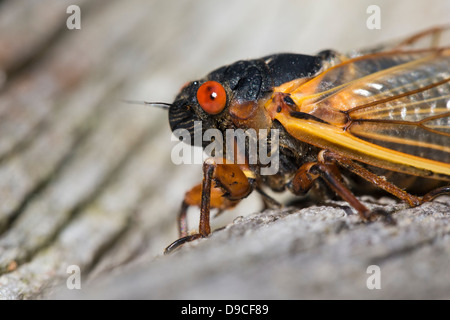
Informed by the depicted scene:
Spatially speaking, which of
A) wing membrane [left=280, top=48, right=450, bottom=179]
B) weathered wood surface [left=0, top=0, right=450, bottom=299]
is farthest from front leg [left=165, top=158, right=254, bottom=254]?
wing membrane [left=280, top=48, right=450, bottom=179]

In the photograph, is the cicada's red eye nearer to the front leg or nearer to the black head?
the black head

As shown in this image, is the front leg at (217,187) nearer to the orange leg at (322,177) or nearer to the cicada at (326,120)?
the cicada at (326,120)

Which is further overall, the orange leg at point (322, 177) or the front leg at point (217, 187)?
the front leg at point (217, 187)

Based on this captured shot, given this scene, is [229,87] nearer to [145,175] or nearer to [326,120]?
[326,120]

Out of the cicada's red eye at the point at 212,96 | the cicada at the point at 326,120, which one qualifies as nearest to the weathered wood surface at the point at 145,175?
the cicada at the point at 326,120

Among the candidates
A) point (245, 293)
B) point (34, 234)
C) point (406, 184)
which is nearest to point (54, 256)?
point (34, 234)
